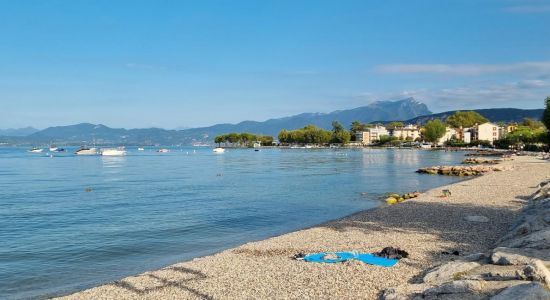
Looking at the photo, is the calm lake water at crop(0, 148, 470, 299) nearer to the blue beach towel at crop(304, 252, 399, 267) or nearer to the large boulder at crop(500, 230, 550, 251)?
the blue beach towel at crop(304, 252, 399, 267)

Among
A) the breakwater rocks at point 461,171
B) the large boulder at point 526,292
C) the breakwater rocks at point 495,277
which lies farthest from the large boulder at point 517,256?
the breakwater rocks at point 461,171

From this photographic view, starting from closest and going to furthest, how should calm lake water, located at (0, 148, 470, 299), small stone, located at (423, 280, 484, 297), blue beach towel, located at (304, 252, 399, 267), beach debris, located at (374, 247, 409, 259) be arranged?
small stone, located at (423, 280, 484, 297), blue beach towel, located at (304, 252, 399, 267), beach debris, located at (374, 247, 409, 259), calm lake water, located at (0, 148, 470, 299)

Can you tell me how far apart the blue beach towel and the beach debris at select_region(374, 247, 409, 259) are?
0.96 feet

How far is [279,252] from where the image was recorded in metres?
16.0

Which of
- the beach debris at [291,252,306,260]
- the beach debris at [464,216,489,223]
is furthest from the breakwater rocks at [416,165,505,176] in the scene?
the beach debris at [291,252,306,260]

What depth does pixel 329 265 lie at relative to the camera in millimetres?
13289

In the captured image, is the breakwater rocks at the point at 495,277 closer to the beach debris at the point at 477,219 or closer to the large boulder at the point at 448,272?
the large boulder at the point at 448,272

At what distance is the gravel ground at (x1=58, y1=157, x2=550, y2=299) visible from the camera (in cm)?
1131

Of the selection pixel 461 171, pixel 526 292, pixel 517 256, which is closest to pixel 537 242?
pixel 517 256

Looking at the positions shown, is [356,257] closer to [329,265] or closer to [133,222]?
[329,265]

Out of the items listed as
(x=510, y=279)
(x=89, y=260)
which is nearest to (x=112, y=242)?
(x=89, y=260)

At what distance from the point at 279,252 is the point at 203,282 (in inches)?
163

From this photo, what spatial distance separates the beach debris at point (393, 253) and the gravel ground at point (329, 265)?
12.5 inches

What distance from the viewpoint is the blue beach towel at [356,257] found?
1325cm
